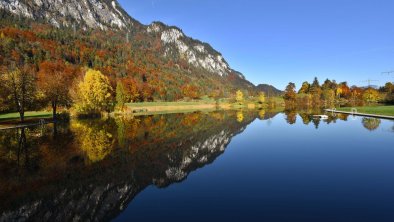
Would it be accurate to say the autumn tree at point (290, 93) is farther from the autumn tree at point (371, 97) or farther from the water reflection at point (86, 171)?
the water reflection at point (86, 171)

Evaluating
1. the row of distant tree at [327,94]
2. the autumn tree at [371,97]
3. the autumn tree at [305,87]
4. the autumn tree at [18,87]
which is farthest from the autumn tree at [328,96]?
the autumn tree at [18,87]

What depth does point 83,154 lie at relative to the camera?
76.9 ft

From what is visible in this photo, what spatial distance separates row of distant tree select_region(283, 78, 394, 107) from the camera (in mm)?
156000

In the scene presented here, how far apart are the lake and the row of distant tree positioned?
129753mm

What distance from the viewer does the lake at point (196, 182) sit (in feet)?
38.2

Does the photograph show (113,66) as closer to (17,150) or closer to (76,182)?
(17,150)

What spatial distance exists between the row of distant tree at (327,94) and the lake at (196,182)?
129753mm

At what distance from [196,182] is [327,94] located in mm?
157321

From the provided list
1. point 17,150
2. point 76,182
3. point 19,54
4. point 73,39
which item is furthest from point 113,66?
point 76,182

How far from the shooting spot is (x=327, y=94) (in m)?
156

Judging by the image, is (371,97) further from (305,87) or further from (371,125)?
(371,125)

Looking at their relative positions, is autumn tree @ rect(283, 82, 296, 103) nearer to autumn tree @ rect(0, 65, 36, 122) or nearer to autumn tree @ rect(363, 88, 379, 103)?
autumn tree @ rect(363, 88, 379, 103)

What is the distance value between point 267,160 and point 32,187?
52.5 feet

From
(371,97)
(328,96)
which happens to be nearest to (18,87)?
(328,96)
